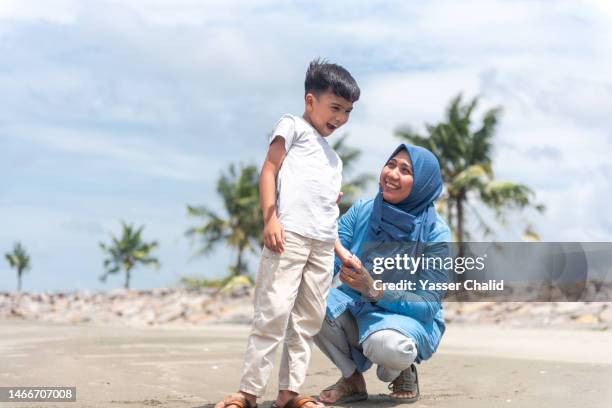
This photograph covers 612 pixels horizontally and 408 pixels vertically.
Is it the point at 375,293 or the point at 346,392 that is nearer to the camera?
the point at 375,293

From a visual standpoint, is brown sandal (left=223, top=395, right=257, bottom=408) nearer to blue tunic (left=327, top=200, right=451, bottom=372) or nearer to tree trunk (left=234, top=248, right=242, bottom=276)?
blue tunic (left=327, top=200, right=451, bottom=372)

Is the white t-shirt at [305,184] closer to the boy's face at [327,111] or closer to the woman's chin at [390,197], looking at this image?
the boy's face at [327,111]

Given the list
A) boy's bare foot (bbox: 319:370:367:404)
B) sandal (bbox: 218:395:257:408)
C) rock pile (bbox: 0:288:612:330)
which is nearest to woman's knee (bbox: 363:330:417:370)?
boy's bare foot (bbox: 319:370:367:404)

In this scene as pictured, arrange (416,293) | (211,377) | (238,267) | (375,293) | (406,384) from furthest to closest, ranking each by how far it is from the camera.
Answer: (238,267) < (211,377) < (406,384) < (416,293) < (375,293)

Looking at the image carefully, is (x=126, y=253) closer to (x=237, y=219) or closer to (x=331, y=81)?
(x=237, y=219)

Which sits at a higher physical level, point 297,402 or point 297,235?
point 297,235

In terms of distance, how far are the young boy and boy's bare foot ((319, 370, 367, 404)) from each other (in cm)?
51

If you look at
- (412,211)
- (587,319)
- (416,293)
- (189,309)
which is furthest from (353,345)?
(189,309)

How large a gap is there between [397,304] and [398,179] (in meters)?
0.69

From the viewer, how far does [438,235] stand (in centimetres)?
441

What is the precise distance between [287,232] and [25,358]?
4.08 m

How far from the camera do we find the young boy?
11.9 ft

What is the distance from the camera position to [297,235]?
365cm

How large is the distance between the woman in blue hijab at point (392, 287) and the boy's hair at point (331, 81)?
25.5 inches
